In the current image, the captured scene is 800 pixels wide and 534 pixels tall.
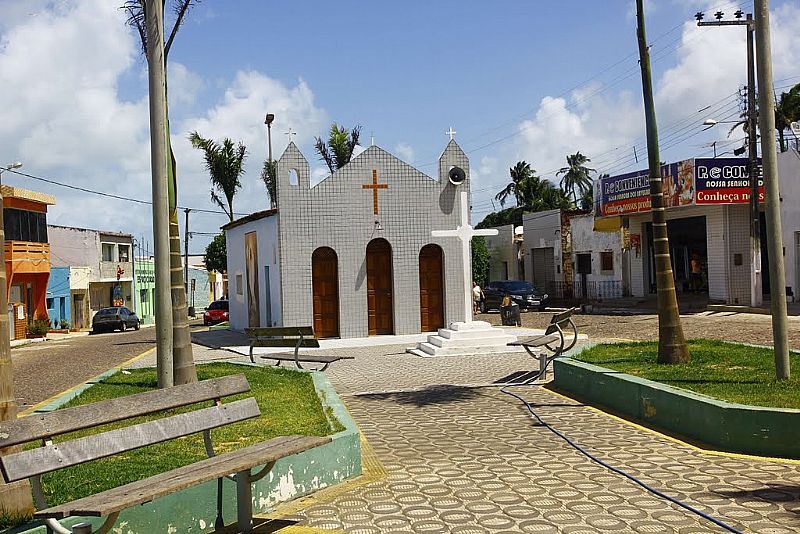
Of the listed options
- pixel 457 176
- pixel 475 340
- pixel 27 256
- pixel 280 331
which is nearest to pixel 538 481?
pixel 280 331

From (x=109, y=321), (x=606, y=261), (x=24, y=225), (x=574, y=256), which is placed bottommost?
(x=109, y=321)

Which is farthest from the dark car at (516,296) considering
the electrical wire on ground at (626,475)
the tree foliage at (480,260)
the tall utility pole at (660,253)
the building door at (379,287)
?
the electrical wire on ground at (626,475)

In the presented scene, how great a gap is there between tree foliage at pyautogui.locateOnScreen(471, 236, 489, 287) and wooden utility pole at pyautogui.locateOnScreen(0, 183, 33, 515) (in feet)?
144

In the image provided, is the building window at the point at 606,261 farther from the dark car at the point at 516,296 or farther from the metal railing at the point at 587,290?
the dark car at the point at 516,296

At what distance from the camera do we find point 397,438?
924 centimetres

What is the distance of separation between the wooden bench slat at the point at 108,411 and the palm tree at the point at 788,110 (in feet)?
155

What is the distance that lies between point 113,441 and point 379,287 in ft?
64.9

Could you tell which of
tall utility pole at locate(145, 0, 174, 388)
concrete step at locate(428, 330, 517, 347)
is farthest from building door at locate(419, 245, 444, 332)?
tall utility pole at locate(145, 0, 174, 388)

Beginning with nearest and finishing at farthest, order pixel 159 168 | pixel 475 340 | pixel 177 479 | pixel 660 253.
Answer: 1. pixel 177 479
2. pixel 159 168
3. pixel 660 253
4. pixel 475 340

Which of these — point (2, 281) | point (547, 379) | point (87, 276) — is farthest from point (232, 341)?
point (87, 276)

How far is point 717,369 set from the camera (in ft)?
36.7

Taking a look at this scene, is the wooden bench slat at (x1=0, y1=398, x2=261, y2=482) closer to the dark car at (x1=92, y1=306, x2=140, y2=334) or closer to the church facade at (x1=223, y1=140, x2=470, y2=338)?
the church facade at (x1=223, y1=140, x2=470, y2=338)

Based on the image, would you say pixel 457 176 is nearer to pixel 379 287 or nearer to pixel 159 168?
pixel 379 287

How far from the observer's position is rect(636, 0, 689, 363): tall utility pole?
472 inches
